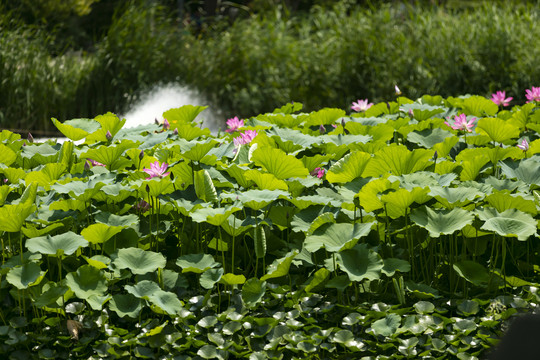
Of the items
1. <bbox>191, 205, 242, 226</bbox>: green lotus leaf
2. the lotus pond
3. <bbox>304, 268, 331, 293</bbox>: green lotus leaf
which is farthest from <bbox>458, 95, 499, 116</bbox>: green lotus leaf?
<bbox>191, 205, 242, 226</bbox>: green lotus leaf

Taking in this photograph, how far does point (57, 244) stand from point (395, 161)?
4.83 feet

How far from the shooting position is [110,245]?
8.81ft

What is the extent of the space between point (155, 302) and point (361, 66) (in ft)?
25.2

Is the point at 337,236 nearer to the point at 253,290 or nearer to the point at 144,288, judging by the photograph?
the point at 253,290

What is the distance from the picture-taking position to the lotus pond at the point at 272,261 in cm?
232

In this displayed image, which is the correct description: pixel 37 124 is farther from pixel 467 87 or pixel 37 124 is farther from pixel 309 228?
pixel 309 228

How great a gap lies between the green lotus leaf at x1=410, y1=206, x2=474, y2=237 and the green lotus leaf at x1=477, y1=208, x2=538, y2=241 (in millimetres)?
65

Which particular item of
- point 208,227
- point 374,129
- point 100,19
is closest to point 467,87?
point 374,129

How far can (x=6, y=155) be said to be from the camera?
3354 millimetres

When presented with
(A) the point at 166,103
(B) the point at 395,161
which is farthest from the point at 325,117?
(A) the point at 166,103

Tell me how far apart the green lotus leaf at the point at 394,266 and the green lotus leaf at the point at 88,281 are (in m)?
1.03

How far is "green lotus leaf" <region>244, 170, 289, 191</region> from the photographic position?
268 cm

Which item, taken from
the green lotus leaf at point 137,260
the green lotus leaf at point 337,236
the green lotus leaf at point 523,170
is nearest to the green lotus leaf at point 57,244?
the green lotus leaf at point 137,260

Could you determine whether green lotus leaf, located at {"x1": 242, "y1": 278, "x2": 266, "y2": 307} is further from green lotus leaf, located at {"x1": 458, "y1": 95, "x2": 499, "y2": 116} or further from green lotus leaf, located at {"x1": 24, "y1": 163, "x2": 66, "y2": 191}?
green lotus leaf, located at {"x1": 458, "y1": 95, "x2": 499, "y2": 116}
